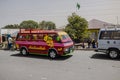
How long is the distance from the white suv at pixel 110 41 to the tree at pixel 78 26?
1460cm

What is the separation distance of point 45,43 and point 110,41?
478cm

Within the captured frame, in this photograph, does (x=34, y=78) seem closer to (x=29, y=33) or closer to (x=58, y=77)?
(x=58, y=77)

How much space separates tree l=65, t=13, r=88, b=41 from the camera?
2698 centimetres

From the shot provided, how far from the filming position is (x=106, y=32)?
11.9 metres

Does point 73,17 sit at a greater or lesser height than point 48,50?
greater

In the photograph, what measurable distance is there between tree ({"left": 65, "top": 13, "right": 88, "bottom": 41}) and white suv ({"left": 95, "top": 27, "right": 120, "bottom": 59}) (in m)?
14.6

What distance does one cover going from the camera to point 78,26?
27156 mm

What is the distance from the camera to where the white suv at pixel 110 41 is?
456 inches

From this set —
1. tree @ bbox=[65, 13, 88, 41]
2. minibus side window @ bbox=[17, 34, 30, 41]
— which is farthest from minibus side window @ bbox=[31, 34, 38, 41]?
tree @ bbox=[65, 13, 88, 41]

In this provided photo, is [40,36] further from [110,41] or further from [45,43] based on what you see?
[110,41]

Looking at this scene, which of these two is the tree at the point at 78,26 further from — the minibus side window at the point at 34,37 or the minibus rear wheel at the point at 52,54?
the minibus rear wheel at the point at 52,54

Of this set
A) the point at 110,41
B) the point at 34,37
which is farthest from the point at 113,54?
the point at 34,37

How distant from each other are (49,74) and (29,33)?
6.01 meters

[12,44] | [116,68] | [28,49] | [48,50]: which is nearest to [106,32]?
[116,68]
